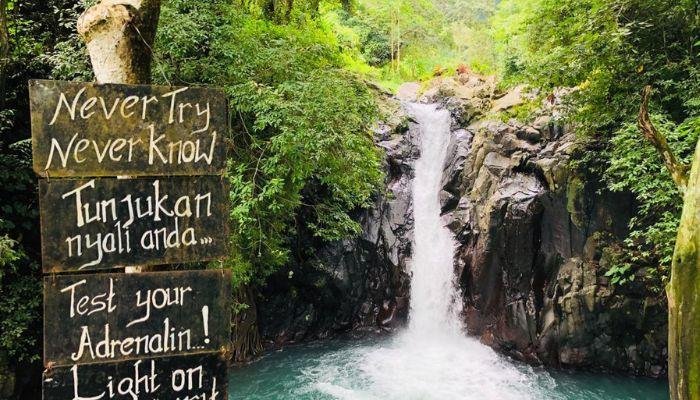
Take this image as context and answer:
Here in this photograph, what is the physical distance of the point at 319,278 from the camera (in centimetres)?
1030

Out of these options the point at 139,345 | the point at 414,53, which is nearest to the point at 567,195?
the point at 139,345

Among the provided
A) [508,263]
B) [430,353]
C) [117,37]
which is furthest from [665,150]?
[430,353]

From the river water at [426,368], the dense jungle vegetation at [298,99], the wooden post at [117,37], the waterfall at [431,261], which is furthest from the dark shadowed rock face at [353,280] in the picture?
the wooden post at [117,37]

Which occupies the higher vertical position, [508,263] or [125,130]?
[125,130]

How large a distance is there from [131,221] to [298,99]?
466 centimetres

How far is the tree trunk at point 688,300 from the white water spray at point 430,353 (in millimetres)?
3966

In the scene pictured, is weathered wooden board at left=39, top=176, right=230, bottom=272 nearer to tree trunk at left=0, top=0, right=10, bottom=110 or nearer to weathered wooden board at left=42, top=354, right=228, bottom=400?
weathered wooden board at left=42, top=354, right=228, bottom=400

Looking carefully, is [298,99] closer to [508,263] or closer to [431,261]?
[508,263]

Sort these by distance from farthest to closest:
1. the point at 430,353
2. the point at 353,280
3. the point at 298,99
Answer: the point at 353,280, the point at 430,353, the point at 298,99

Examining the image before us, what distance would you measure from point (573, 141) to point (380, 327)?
19.0ft

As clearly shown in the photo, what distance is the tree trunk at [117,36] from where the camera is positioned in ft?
8.50

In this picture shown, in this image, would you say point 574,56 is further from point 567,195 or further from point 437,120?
point 437,120

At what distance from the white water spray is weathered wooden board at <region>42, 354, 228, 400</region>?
19.9ft

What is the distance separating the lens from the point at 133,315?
2.06 m
